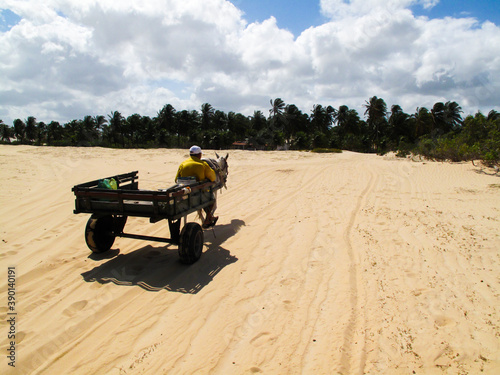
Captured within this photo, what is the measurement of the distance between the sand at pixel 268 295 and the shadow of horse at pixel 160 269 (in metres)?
0.03

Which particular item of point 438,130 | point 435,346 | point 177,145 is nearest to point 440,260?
point 435,346

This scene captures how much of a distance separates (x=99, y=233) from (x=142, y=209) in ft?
4.83

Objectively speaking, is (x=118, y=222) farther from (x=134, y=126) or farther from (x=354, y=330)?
(x=134, y=126)

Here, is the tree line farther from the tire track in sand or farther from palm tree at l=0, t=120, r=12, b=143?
the tire track in sand

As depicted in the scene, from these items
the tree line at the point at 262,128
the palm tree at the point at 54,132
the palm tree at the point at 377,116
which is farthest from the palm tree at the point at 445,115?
the palm tree at the point at 54,132

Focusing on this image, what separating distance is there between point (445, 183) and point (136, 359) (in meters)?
13.1

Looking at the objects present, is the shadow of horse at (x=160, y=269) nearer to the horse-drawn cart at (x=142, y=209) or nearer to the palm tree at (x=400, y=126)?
the horse-drawn cart at (x=142, y=209)

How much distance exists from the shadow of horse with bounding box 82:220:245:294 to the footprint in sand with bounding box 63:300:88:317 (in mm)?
581

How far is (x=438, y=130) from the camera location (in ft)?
189

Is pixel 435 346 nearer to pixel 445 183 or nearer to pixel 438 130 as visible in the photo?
pixel 445 183

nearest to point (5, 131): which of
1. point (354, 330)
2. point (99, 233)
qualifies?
point (99, 233)

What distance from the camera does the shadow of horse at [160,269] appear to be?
15.6 feet

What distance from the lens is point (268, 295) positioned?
14.3 ft

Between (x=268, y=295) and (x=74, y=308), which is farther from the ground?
(x=268, y=295)
